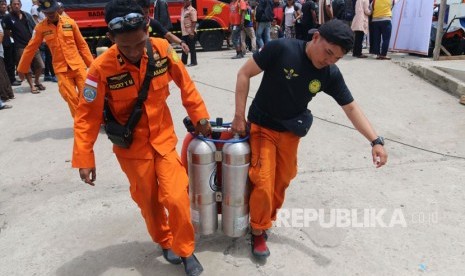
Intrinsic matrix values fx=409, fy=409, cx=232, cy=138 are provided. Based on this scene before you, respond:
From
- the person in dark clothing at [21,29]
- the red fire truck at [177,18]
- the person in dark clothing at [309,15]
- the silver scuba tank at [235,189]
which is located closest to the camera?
the silver scuba tank at [235,189]

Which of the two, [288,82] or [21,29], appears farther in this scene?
[21,29]

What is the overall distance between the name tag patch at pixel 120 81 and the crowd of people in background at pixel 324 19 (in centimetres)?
717

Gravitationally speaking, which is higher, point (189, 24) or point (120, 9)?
point (120, 9)

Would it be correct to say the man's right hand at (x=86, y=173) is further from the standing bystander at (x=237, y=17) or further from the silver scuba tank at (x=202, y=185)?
the standing bystander at (x=237, y=17)

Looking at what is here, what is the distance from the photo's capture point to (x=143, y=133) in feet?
8.64

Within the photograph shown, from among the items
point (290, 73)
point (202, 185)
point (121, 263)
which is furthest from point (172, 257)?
point (290, 73)

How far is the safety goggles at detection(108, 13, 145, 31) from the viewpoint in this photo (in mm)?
2316

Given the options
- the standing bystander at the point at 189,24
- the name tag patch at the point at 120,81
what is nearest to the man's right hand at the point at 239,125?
the name tag patch at the point at 120,81

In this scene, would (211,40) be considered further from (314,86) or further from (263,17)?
(314,86)

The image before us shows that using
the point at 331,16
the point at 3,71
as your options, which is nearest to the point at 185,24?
the point at 331,16

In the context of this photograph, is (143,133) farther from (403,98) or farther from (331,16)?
(331,16)

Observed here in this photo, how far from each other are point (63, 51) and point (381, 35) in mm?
7222

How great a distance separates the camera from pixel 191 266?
8.96 feet

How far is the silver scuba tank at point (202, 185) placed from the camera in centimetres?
280
